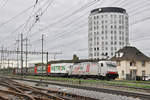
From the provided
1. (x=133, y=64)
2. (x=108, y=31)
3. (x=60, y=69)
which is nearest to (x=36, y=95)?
(x=60, y=69)

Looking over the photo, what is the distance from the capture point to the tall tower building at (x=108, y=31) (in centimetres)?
11512

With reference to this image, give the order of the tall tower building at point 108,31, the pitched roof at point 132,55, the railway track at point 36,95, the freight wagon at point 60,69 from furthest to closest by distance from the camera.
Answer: the tall tower building at point 108,31 < the pitched roof at point 132,55 < the freight wagon at point 60,69 < the railway track at point 36,95

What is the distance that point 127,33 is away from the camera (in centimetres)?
12000

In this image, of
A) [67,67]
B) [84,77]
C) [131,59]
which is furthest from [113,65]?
[131,59]

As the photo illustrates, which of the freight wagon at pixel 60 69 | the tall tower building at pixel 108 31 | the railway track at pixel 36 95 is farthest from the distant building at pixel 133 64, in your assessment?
the tall tower building at pixel 108 31

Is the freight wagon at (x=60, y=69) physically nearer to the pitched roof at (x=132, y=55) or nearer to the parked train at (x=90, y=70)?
the parked train at (x=90, y=70)

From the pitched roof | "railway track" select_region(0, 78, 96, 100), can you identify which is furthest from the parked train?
the pitched roof

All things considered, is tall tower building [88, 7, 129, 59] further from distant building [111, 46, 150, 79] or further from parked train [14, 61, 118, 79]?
parked train [14, 61, 118, 79]

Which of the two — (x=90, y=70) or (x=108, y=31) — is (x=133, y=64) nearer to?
(x=90, y=70)

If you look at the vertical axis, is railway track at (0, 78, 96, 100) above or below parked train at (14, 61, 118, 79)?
→ below

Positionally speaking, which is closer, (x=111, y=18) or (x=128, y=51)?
(x=128, y=51)

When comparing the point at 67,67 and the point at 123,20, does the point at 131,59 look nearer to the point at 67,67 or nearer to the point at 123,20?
the point at 67,67

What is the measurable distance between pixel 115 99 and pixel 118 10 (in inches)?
4178

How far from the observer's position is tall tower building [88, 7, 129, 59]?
115 m
